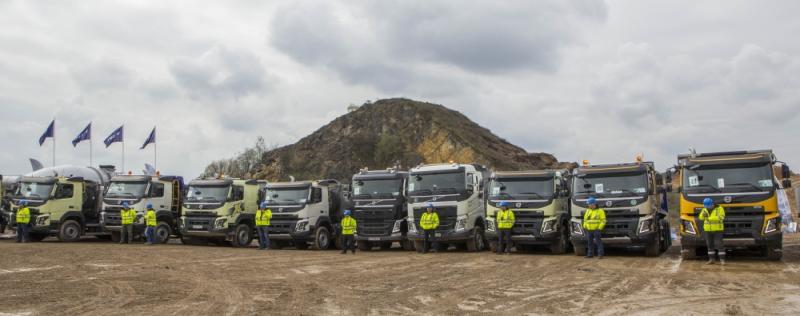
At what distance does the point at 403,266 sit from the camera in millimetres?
14836

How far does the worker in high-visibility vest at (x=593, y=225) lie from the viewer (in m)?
16.2

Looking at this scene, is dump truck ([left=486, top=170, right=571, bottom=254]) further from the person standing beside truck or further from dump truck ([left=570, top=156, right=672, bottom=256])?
the person standing beside truck

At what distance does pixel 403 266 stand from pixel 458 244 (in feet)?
20.2

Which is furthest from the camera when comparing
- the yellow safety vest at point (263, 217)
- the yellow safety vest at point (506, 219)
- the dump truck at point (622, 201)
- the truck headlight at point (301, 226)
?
the yellow safety vest at point (263, 217)

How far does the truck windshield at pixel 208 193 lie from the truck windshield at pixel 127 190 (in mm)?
1978

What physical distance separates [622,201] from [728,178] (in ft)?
8.25

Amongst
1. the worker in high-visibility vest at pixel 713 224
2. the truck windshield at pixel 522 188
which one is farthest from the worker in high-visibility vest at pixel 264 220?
the worker in high-visibility vest at pixel 713 224

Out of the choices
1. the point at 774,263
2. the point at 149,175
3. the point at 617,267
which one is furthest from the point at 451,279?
the point at 149,175

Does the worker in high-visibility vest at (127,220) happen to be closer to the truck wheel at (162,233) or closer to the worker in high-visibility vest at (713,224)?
the truck wheel at (162,233)

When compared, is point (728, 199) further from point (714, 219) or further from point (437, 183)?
point (437, 183)

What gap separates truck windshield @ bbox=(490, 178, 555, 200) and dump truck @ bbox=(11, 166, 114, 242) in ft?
50.1

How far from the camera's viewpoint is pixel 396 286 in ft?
36.6

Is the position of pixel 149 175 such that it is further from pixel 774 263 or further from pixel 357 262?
pixel 774 263

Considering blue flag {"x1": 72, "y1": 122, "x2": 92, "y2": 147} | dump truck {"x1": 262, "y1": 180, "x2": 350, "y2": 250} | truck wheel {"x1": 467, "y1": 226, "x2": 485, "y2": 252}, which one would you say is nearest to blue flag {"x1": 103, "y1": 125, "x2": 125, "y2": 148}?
blue flag {"x1": 72, "y1": 122, "x2": 92, "y2": 147}
